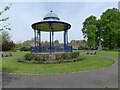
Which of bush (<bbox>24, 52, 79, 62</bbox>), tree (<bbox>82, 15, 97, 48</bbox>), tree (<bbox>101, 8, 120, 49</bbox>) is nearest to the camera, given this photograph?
bush (<bbox>24, 52, 79, 62</bbox>)

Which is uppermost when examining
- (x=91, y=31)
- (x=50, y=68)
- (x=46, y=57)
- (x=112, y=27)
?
(x=112, y=27)

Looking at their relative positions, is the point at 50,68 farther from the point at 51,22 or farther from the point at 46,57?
the point at 51,22

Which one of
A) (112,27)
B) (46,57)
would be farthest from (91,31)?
(46,57)

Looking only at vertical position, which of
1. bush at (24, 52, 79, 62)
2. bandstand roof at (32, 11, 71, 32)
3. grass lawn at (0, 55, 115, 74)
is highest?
bandstand roof at (32, 11, 71, 32)

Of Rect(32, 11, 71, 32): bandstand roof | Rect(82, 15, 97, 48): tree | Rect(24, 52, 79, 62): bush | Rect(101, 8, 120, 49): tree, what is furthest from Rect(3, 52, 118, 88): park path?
Rect(82, 15, 97, 48): tree

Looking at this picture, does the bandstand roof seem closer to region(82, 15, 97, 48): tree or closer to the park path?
the park path

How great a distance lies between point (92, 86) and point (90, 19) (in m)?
48.6

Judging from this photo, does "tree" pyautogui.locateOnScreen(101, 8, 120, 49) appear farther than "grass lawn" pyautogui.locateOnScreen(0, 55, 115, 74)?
Yes

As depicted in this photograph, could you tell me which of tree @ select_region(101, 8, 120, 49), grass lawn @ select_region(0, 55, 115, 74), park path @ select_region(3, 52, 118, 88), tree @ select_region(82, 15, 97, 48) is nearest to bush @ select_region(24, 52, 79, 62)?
grass lawn @ select_region(0, 55, 115, 74)

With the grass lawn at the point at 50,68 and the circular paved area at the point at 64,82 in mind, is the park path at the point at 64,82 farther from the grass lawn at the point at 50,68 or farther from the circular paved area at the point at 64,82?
the grass lawn at the point at 50,68

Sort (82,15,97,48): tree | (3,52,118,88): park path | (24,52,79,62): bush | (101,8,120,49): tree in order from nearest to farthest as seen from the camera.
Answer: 1. (3,52,118,88): park path
2. (24,52,79,62): bush
3. (101,8,120,49): tree
4. (82,15,97,48): tree

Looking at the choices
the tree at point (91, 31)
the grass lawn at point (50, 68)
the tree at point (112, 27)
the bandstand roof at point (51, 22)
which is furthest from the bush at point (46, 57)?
the tree at point (91, 31)

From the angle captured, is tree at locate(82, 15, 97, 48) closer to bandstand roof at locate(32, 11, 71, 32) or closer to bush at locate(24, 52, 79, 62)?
bandstand roof at locate(32, 11, 71, 32)

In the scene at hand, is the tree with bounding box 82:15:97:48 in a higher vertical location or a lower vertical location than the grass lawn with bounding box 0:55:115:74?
higher
